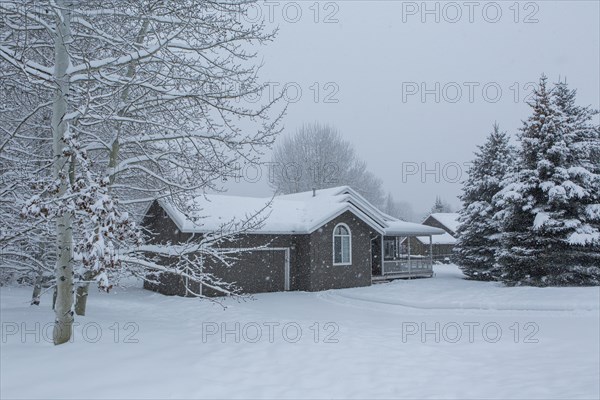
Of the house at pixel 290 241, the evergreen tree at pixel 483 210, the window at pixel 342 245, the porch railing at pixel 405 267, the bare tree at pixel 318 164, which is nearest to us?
the house at pixel 290 241

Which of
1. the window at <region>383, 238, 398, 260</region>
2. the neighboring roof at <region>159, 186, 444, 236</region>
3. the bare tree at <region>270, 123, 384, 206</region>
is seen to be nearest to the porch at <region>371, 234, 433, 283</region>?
the neighboring roof at <region>159, 186, 444, 236</region>

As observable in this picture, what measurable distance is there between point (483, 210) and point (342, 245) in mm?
9517

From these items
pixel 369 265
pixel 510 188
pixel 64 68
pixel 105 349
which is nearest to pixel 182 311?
pixel 105 349

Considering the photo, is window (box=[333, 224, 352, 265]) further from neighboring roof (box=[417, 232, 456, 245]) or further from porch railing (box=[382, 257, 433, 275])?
neighboring roof (box=[417, 232, 456, 245])

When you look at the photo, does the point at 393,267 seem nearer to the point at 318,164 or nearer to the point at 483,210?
the point at 483,210

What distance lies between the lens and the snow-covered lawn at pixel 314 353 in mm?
6699

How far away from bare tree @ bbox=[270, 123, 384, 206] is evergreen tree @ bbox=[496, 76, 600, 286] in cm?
2527

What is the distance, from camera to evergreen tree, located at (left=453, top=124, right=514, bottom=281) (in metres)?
26.2

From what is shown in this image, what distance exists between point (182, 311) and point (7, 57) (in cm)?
1025

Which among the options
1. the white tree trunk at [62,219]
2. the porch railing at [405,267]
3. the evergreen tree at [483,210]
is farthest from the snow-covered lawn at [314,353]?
the porch railing at [405,267]

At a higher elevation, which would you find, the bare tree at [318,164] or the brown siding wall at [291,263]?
the bare tree at [318,164]

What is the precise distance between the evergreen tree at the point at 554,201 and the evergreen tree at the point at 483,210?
351 cm

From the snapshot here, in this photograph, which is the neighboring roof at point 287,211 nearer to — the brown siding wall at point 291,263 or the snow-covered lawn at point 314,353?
the brown siding wall at point 291,263

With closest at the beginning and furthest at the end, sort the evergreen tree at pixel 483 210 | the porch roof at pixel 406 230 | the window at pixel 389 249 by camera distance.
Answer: the evergreen tree at pixel 483 210 → the porch roof at pixel 406 230 → the window at pixel 389 249
